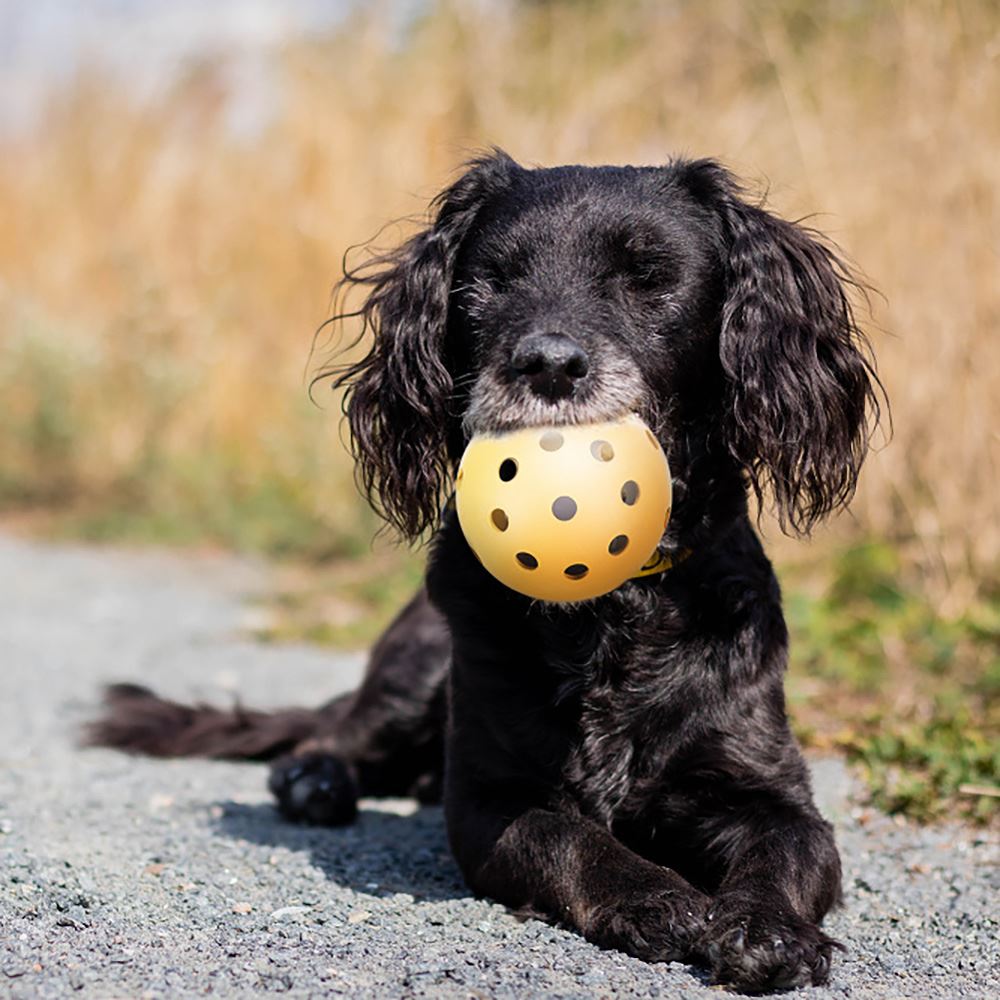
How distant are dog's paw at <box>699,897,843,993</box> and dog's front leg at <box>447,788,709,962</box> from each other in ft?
0.23

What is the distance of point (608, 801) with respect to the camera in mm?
3436

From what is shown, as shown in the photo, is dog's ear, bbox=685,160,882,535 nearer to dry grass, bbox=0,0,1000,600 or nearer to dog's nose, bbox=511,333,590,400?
dog's nose, bbox=511,333,590,400

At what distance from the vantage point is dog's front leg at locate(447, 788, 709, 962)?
294 centimetres

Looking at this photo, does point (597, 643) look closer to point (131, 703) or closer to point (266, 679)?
point (131, 703)

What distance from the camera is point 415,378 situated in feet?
12.3

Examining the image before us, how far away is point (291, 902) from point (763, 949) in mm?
1162

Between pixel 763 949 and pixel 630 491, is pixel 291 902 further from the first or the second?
pixel 630 491

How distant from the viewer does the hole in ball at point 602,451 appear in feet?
9.80

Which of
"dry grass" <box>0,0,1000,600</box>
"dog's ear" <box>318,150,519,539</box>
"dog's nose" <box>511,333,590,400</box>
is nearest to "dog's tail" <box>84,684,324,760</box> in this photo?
"dog's ear" <box>318,150,519,539</box>

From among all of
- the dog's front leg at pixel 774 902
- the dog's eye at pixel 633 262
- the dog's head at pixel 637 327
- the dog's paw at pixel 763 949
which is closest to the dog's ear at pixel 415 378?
the dog's head at pixel 637 327

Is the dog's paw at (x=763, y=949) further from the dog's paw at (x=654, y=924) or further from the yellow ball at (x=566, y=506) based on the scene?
the yellow ball at (x=566, y=506)

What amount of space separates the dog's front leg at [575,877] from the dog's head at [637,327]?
2.84ft

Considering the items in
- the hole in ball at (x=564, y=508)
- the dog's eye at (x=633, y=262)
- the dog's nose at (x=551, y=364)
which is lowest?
the hole in ball at (x=564, y=508)

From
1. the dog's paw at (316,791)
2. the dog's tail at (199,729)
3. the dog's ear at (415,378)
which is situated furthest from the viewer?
the dog's tail at (199,729)
